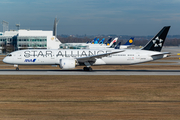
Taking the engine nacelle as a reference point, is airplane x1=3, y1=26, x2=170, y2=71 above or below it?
above

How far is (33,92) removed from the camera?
2425 cm

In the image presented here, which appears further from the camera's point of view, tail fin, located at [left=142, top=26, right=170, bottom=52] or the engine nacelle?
tail fin, located at [left=142, top=26, right=170, bottom=52]

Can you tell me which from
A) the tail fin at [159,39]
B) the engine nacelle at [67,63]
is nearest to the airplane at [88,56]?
the tail fin at [159,39]

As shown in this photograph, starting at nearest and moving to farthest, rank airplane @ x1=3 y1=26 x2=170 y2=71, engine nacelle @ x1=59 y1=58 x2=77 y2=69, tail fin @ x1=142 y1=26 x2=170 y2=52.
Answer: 1. engine nacelle @ x1=59 y1=58 x2=77 y2=69
2. airplane @ x1=3 y1=26 x2=170 y2=71
3. tail fin @ x1=142 y1=26 x2=170 y2=52

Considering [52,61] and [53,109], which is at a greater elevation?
[52,61]

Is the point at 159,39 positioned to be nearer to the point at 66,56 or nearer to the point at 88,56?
the point at 88,56

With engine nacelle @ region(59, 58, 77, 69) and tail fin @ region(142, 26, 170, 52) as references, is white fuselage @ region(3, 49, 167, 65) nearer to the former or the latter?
tail fin @ region(142, 26, 170, 52)

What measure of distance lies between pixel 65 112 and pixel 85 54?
2668cm

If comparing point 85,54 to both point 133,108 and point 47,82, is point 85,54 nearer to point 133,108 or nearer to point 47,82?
point 47,82

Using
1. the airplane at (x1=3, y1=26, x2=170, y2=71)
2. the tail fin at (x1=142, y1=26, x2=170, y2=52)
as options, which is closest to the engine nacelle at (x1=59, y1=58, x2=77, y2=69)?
the airplane at (x1=3, y1=26, x2=170, y2=71)

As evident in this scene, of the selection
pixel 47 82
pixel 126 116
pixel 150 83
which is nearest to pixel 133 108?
pixel 126 116

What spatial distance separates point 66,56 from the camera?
42812 millimetres

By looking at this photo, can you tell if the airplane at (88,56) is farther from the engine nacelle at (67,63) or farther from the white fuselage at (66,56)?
the engine nacelle at (67,63)

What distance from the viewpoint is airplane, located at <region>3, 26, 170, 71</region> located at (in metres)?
A: 42.2
